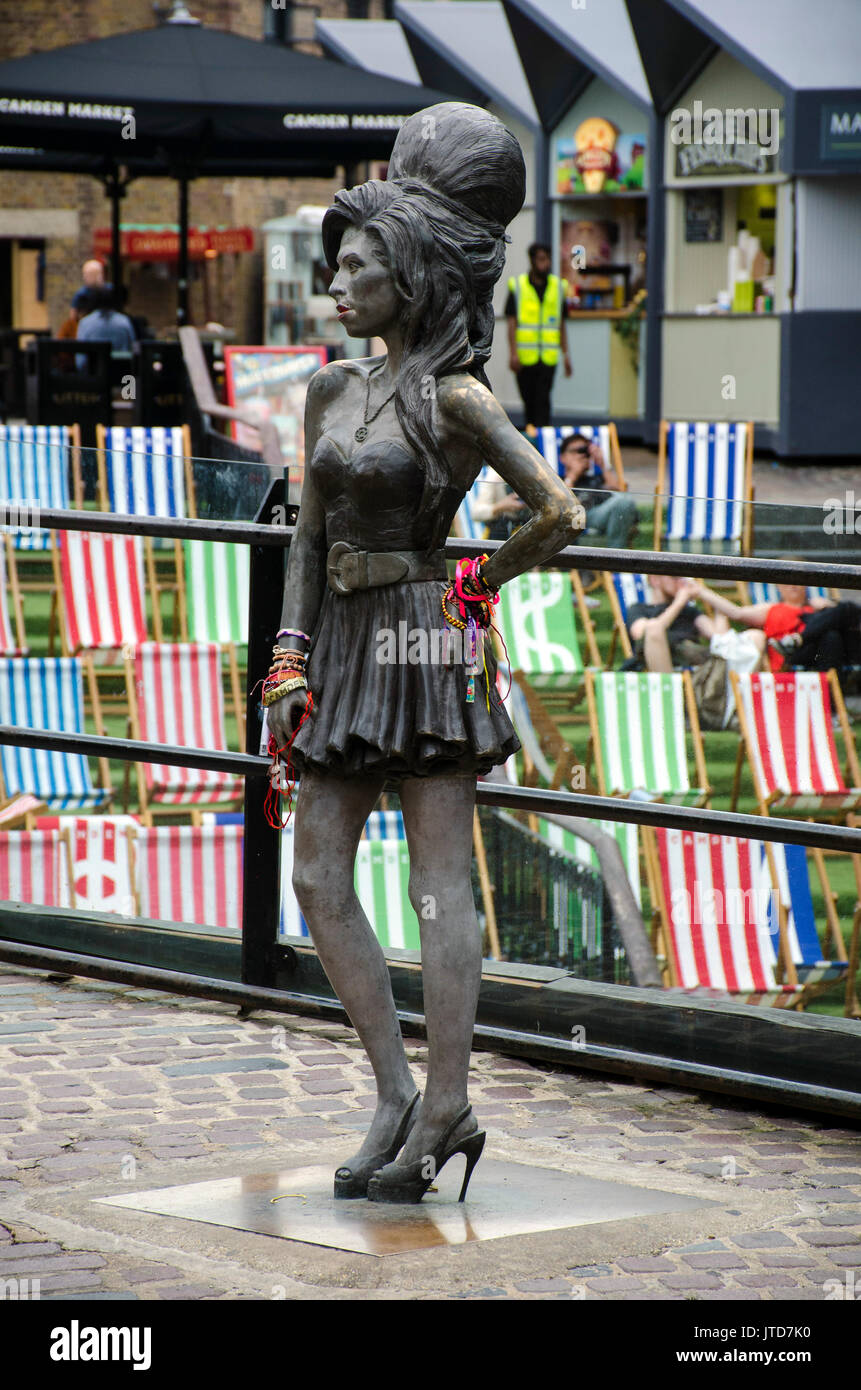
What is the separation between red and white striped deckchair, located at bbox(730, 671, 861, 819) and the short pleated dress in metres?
4.31

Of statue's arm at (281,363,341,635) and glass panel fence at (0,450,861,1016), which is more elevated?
statue's arm at (281,363,341,635)

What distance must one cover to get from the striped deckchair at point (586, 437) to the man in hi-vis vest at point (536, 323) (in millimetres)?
4019

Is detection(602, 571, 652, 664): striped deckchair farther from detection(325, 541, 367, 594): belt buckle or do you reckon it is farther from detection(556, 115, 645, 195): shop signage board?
detection(556, 115, 645, 195): shop signage board

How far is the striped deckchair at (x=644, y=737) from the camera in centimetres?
786

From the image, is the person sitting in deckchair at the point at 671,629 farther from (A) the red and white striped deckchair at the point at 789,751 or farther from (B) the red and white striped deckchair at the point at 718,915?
(B) the red and white striped deckchair at the point at 718,915

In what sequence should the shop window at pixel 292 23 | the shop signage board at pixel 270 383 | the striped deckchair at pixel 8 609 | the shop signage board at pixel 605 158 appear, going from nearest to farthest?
1. the striped deckchair at pixel 8 609
2. the shop signage board at pixel 270 383
3. the shop signage board at pixel 605 158
4. the shop window at pixel 292 23

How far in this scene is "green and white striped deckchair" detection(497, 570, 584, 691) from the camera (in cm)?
920

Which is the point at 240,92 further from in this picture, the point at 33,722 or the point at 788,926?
the point at 788,926

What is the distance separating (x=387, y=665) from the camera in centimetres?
369

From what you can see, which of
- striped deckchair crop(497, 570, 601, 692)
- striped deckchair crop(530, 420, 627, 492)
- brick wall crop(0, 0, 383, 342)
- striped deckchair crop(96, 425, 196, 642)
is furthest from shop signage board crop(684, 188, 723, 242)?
striped deckchair crop(497, 570, 601, 692)

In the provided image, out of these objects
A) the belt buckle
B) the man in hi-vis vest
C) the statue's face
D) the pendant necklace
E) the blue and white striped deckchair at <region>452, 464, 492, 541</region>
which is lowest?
the belt buckle

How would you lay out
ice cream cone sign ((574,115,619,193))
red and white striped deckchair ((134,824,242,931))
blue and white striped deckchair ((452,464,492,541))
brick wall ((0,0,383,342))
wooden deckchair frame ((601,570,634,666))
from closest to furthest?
red and white striped deckchair ((134,824,242,931)) < wooden deckchair frame ((601,570,634,666)) < blue and white striped deckchair ((452,464,492,541)) < ice cream cone sign ((574,115,619,193)) < brick wall ((0,0,383,342))

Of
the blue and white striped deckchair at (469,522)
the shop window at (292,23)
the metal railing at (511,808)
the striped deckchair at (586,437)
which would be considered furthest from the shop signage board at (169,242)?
the metal railing at (511,808)
